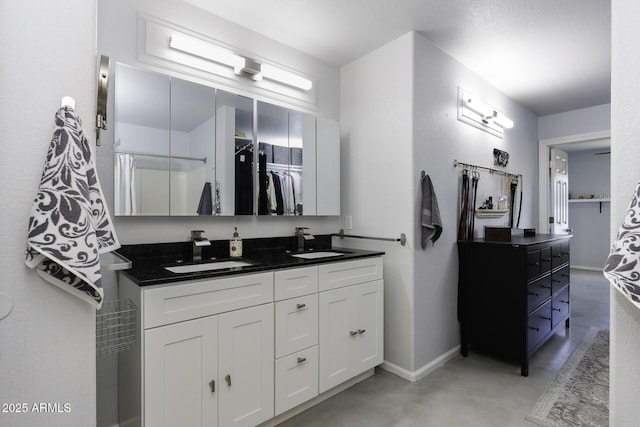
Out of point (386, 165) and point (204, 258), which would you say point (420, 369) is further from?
point (204, 258)

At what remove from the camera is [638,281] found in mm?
740

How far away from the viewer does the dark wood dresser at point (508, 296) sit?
2.45m

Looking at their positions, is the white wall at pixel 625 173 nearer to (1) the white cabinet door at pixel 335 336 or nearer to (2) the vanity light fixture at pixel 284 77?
(1) the white cabinet door at pixel 335 336

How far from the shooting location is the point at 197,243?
197 cm

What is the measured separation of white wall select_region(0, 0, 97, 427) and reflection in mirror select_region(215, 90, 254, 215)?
1.10 m

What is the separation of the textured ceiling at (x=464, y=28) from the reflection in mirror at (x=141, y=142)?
0.67m

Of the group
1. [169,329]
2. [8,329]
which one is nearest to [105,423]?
[169,329]

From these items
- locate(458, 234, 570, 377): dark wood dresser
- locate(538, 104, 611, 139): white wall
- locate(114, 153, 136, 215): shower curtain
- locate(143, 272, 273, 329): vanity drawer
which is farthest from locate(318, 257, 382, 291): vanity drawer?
locate(538, 104, 611, 139): white wall

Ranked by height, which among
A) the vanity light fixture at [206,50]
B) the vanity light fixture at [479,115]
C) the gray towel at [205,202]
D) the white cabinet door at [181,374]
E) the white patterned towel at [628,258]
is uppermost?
the vanity light fixture at [206,50]

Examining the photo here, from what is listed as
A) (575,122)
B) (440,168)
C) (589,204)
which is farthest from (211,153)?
(589,204)

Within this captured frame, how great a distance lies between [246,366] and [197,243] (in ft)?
2.53

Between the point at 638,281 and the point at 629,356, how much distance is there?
240 mm

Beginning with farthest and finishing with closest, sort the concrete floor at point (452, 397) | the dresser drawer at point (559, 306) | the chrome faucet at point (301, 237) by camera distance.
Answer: the dresser drawer at point (559, 306), the chrome faucet at point (301, 237), the concrete floor at point (452, 397)

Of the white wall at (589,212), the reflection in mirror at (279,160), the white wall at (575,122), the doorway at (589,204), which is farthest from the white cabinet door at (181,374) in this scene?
the white wall at (589,212)
